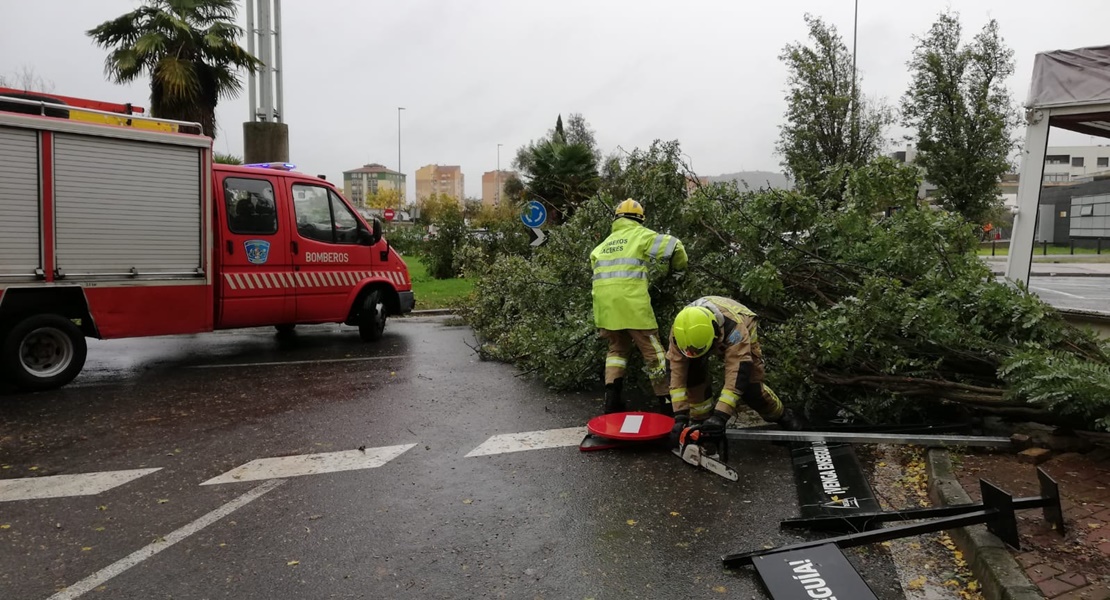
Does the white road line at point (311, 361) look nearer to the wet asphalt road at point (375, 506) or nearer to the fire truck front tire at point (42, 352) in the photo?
the wet asphalt road at point (375, 506)

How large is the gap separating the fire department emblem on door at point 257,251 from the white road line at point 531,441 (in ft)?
14.4

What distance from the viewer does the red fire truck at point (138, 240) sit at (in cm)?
693

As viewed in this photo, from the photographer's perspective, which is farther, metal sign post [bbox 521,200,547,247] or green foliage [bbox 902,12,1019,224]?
green foliage [bbox 902,12,1019,224]

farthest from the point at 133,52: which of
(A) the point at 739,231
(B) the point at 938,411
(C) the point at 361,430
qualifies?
(B) the point at 938,411

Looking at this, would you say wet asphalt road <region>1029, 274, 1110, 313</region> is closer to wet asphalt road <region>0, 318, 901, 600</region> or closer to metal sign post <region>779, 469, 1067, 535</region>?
metal sign post <region>779, 469, 1067, 535</region>

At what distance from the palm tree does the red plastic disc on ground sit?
1236 cm

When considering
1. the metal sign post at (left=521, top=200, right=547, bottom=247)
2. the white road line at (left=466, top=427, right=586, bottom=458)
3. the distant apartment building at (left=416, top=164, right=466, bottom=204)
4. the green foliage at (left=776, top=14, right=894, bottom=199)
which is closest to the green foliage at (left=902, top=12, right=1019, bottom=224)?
the green foliage at (left=776, top=14, right=894, bottom=199)

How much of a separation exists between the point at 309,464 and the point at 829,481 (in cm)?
341

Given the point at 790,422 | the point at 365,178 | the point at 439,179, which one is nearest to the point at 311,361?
the point at 790,422

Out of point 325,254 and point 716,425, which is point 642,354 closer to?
point 716,425

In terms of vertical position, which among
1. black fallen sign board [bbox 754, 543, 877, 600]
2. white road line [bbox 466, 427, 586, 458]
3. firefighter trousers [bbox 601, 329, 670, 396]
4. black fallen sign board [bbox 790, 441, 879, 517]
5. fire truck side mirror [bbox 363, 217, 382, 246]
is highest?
fire truck side mirror [bbox 363, 217, 382, 246]

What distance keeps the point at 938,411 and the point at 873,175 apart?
2241 mm

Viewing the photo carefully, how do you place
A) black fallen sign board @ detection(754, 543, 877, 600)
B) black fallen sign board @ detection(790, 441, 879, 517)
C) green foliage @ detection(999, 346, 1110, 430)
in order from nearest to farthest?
1. black fallen sign board @ detection(754, 543, 877, 600)
2. black fallen sign board @ detection(790, 441, 879, 517)
3. green foliage @ detection(999, 346, 1110, 430)

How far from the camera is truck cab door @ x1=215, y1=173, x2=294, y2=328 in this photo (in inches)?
332
